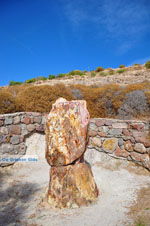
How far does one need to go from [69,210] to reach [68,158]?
2.81 ft

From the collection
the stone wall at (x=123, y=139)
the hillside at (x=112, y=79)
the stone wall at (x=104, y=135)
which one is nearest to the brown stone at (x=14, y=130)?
the stone wall at (x=104, y=135)

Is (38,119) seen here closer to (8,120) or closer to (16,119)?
(16,119)

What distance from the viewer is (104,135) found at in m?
6.80

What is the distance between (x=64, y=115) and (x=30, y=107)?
4766mm

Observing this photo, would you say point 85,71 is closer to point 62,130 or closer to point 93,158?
point 93,158

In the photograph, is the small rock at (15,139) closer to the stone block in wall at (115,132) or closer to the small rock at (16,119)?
the small rock at (16,119)

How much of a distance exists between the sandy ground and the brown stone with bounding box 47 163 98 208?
0.14 metres

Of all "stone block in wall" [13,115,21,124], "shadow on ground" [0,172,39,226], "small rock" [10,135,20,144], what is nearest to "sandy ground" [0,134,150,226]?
"shadow on ground" [0,172,39,226]

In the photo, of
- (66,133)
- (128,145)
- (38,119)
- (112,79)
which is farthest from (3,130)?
(112,79)

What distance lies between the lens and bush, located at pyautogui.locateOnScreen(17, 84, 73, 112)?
821 cm

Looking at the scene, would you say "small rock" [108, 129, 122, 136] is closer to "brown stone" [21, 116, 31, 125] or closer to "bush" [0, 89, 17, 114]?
"brown stone" [21, 116, 31, 125]

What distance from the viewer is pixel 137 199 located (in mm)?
3707

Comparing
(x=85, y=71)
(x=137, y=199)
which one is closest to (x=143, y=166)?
(x=137, y=199)

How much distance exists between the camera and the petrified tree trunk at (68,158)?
11.4 ft
